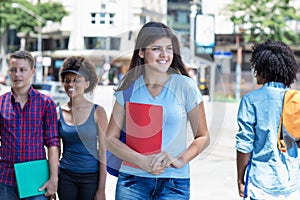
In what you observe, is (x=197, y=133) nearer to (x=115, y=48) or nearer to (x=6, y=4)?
(x=115, y=48)

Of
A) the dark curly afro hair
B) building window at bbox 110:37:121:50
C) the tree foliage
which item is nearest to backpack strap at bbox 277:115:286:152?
the dark curly afro hair

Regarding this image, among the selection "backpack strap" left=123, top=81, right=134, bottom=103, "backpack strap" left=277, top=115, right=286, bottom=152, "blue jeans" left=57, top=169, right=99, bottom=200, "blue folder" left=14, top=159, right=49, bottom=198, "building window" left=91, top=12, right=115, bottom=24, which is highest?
"building window" left=91, top=12, right=115, bottom=24

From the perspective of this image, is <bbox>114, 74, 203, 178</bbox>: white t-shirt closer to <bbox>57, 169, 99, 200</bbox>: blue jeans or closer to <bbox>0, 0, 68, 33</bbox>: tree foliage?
<bbox>57, 169, 99, 200</bbox>: blue jeans

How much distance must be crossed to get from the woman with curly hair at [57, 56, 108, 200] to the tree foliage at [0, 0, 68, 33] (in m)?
49.3

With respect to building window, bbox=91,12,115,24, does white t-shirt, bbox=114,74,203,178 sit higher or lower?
lower

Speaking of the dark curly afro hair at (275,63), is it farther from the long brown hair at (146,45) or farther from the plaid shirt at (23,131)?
the plaid shirt at (23,131)

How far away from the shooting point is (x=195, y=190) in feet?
22.8

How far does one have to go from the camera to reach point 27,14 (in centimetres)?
5334

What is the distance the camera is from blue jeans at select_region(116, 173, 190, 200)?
2820mm

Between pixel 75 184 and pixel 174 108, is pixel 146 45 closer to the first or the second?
pixel 174 108

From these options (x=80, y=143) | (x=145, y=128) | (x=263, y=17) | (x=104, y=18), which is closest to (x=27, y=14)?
(x=263, y=17)

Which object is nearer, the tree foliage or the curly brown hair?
the curly brown hair

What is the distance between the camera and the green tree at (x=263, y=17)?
33.3m

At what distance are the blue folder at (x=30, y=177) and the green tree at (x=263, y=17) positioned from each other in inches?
1219
